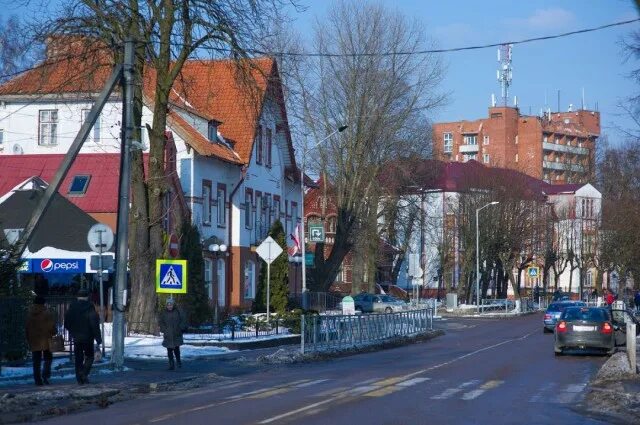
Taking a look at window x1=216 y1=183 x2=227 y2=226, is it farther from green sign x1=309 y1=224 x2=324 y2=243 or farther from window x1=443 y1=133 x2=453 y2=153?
window x1=443 y1=133 x2=453 y2=153

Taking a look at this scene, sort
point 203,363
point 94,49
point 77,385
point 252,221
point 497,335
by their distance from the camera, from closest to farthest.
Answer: point 77,385
point 203,363
point 94,49
point 497,335
point 252,221

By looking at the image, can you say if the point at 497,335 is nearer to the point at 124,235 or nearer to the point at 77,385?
the point at 124,235

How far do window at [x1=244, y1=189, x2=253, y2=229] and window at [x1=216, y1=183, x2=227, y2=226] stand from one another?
7.04 ft

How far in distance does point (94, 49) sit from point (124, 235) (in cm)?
751

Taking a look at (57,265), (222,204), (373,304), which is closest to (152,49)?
(57,265)

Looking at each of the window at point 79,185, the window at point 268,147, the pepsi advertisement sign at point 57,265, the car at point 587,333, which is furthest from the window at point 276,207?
the car at point 587,333

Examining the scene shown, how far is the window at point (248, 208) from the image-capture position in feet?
177

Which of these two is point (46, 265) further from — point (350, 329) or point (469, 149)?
point (469, 149)

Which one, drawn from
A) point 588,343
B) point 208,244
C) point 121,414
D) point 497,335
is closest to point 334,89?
point 208,244

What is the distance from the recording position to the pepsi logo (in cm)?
3372

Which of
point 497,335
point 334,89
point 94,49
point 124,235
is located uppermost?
point 334,89

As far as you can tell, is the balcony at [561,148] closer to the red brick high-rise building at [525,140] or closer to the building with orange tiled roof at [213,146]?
the red brick high-rise building at [525,140]

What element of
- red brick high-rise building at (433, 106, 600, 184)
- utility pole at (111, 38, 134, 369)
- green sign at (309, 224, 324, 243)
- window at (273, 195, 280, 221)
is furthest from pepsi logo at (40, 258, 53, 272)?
red brick high-rise building at (433, 106, 600, 184)

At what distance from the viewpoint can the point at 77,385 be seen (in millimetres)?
20516
